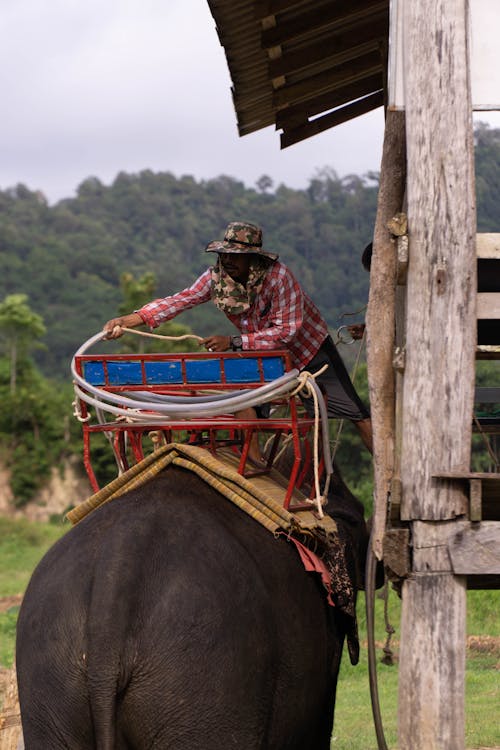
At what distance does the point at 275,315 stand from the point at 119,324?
0.72 m

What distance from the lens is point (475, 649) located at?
10938mm

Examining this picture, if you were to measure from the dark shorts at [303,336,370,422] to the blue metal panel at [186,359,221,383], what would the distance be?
3.69ft

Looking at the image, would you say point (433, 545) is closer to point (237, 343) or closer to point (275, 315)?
point (237, 343)

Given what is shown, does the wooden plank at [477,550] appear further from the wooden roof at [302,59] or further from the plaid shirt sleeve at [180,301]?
the wooden roof at [302,59]

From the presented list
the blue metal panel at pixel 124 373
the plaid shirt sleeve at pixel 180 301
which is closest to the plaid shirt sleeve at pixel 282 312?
the plaid shirt sleeve at pixel 180 301

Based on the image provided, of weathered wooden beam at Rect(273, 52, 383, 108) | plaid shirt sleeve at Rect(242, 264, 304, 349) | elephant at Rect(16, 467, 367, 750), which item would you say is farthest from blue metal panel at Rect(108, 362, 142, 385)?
weathered wooden beam at Rect(273, 52, 383, 108)

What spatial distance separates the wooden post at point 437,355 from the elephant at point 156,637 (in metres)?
0.52

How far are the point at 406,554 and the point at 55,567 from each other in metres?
1.26

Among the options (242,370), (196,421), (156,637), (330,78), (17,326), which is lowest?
(156,637)

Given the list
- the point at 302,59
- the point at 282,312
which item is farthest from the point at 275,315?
the point at 302,59

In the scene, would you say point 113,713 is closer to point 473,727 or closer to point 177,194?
point 473,727

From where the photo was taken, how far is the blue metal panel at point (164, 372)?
5.24 m

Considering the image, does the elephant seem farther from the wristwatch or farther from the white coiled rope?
the wristwatch

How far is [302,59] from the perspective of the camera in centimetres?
692
